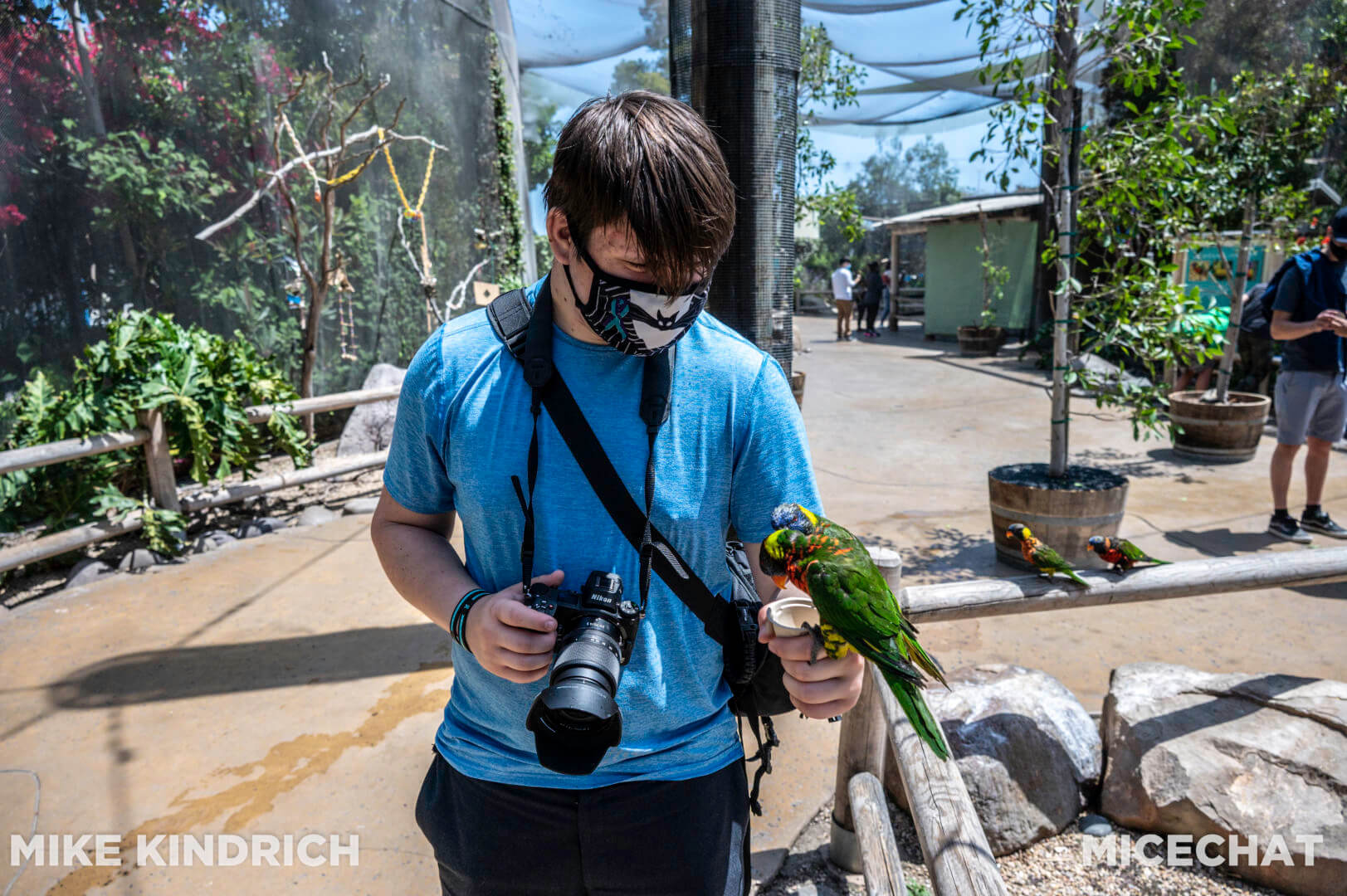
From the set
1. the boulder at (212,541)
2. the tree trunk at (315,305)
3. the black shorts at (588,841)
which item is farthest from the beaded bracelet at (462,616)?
the tree trunk at (315,305)

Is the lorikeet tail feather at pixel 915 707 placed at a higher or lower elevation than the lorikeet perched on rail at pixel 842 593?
lower

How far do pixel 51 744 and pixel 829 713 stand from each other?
3446 millimetres

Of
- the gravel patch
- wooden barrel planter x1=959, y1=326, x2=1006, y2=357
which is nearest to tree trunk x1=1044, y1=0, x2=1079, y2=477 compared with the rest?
the gravel patch

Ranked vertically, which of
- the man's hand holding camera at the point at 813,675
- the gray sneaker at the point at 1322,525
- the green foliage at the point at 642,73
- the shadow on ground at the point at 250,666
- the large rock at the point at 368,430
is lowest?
the shadow on ground at the point at 250,666

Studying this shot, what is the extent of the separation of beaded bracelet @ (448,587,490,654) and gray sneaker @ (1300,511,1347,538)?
566 cm

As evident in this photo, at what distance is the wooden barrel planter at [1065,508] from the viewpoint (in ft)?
13.3

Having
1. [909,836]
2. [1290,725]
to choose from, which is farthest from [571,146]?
[1290,725]

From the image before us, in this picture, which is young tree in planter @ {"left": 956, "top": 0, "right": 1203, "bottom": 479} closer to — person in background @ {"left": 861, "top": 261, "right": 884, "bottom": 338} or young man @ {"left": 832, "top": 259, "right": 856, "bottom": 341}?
young man @ {"left": 832, "top": 259, "right": 856, "bottom": 341}

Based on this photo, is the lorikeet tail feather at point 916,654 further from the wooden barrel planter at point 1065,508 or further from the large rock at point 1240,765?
the wooden barrel planter at point 1065,508

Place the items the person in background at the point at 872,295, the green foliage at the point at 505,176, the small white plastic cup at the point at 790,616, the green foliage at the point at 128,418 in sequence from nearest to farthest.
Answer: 1. the small white plastic cup at the point at 790,616
2. the green foliage at the point at 128,418
3. the green foliage at the point at 505,176
4. the person in background at the point at 872,295

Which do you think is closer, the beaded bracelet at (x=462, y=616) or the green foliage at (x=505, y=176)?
the beaded bracelet at (x=462, y=616)

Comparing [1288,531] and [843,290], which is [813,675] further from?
[843,290]

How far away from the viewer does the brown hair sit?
3.28 ft

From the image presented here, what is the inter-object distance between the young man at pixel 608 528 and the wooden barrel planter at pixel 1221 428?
6.58 meters
